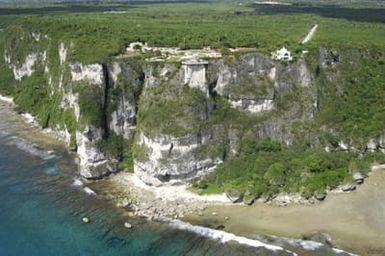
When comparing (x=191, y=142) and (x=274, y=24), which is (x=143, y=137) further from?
(x=274, y=24)

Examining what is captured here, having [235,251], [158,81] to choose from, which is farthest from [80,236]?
[158,81]

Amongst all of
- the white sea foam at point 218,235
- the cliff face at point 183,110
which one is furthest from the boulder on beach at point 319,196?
the white sea foam at point 218,235

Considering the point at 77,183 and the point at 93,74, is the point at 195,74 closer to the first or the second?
the point at 93,74

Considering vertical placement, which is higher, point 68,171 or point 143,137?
point 143,137

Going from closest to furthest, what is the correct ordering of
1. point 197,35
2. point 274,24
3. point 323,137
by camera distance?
point 323,137 < point 197,35 < point 274,24

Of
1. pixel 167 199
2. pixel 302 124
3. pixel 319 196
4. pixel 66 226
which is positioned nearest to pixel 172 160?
pixel 167 199

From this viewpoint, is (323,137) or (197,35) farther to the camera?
(197,35)

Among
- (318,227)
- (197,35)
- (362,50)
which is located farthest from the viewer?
(197,35)

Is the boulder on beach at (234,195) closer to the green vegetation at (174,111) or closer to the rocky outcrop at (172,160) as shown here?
the rocky outcrop at (172,160)
